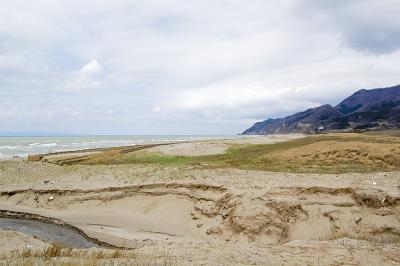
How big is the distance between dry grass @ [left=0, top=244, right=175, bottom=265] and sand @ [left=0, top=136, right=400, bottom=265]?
85cm

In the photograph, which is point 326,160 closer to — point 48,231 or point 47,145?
point 48,231

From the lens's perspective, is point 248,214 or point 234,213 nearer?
point 248,214

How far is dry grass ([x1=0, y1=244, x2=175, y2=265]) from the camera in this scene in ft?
29.1

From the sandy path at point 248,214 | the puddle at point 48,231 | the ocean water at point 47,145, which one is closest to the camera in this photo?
the sandy path at point 248,214

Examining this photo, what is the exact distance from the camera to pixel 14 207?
21984 mm

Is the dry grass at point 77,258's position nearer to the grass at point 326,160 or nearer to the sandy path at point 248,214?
the sandy path at point 248,214

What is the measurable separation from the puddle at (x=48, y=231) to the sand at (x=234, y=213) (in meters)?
0.63

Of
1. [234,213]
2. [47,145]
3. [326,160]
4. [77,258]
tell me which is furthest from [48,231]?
[47,145]

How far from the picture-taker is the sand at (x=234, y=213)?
38.3 feet

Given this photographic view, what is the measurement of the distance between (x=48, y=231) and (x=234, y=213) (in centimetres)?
773

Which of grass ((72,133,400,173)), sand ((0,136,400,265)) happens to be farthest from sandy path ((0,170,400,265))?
grass ((72,133,400,173))

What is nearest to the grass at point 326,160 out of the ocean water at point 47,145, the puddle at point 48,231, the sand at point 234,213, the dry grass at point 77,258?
the sand at point 234,213

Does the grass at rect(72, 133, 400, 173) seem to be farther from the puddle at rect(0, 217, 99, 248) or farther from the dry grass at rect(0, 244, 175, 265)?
the dry grass at rect(0, 244, 175, 265)

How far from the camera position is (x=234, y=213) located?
16.8 m
